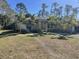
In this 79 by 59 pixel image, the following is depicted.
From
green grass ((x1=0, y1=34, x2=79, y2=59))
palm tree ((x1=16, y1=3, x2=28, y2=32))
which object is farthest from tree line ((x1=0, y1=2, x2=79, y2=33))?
green grass ((x1=0, y1=34, x2=79, y2=59))

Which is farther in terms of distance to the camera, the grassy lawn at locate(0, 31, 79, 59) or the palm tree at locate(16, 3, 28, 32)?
the palm tree at locate(16, 3, 28, 32)

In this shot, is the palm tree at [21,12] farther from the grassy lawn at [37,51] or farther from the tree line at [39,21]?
the grassy lawn at [37,51]

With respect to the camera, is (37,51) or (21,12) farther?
(21,12)

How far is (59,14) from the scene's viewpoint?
42.4 m

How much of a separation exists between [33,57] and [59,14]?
106 ft

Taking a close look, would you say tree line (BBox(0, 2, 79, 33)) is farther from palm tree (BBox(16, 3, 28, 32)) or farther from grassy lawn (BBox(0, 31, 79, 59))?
grassy lawn (BBox(0, 31, 79, 59))

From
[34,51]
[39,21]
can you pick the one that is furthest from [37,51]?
[39,21]

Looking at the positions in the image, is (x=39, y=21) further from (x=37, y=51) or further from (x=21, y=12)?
(x=37, y=51)

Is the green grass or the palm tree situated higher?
the palm tree

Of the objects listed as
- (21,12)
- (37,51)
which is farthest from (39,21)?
(37,51)

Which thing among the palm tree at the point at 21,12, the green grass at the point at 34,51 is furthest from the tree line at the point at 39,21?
the green grass at the point at 34,51

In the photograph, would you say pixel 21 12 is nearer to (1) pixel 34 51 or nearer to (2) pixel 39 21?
(2) pixel 39 21

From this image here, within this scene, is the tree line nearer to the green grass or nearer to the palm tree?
the palm tree

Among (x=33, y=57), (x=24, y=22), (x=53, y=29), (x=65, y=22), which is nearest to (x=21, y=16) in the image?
(x=24, y=22)
